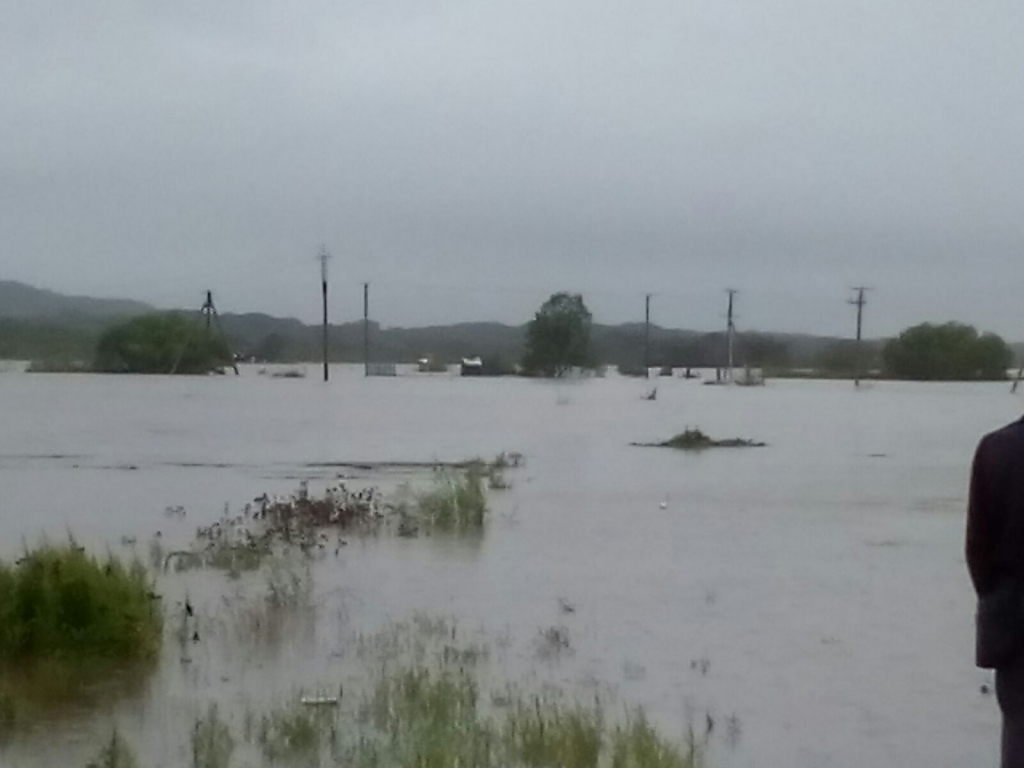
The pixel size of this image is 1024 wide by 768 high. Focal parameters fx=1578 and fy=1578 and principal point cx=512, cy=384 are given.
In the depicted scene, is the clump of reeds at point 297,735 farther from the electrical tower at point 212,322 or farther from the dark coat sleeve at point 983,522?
the electrical tower at point 212,322

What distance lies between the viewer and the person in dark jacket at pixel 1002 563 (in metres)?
4.53

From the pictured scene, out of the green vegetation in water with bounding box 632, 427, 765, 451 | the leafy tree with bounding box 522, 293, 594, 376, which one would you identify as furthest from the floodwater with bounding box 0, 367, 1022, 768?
the leafy tree with bounding box 522, 293, 594, 376

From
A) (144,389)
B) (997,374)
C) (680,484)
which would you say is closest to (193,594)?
(680,484)

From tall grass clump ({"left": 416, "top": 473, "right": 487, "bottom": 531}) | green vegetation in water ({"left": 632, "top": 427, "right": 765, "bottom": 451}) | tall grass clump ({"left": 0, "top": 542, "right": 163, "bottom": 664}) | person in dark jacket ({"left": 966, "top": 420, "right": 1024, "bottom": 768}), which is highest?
person in dark jacket ({"left": 966, "top": 420, "right": 1024, "bottom": 768})

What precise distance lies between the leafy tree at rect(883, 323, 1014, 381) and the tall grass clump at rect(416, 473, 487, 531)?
9196 centimetres

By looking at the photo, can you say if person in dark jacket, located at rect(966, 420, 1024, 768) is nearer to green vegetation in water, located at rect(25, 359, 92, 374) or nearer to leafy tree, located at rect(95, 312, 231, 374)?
leafy tree, located at rect(95, 312, 231, 374)

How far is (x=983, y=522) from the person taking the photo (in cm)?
464

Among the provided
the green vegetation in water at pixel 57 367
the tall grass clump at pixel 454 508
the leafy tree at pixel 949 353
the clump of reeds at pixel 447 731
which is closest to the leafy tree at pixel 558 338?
the leafy tree at pixel 949 353

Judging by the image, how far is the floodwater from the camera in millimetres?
10250

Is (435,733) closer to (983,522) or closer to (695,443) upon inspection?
(983,522)

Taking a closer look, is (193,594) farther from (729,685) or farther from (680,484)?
(680,484)

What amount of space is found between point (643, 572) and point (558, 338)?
110080 mm

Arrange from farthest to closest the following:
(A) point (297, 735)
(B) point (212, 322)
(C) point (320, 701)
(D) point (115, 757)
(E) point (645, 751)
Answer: (B) point (212, 322) < (C) point (320, 701) < (A) point (297, 735) < (E) point (645, 751) < (D) point (115, 757)

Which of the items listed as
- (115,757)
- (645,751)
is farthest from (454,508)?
(115,757)
